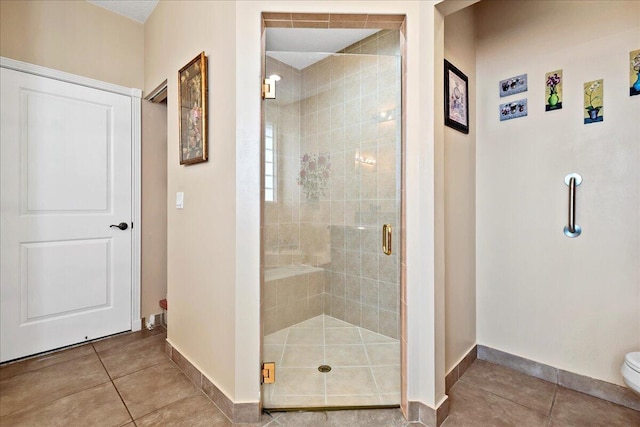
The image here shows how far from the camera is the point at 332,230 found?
2.06 m

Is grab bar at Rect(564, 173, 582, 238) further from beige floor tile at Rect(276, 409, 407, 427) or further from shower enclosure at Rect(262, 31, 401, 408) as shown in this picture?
beige floor tile at Rect(276, 409, 407, 427)

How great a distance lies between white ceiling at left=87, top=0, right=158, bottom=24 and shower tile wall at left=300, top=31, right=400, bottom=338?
5.28ft

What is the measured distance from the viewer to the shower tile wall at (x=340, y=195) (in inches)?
70.6

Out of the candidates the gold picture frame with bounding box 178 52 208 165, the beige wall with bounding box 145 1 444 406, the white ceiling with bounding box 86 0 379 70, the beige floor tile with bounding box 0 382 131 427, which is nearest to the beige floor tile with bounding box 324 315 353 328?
the beige wall with bounding box 145 1 444 406

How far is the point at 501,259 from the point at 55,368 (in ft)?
10.6

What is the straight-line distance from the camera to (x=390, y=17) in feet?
5.08

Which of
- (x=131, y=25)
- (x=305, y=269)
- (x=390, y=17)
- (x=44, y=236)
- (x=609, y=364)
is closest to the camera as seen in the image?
(x=390, y=17)

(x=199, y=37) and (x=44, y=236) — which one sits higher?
(x=199, y=37)

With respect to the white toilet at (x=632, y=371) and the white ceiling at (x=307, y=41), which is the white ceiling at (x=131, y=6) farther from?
the white toilet at (x=632, y=371)

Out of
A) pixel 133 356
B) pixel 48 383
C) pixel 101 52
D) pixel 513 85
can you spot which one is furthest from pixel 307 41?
pixel 48 383

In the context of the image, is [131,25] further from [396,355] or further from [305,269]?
[396,355]

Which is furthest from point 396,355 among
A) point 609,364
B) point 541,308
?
point 609,364

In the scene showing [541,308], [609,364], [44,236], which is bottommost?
[609,364]

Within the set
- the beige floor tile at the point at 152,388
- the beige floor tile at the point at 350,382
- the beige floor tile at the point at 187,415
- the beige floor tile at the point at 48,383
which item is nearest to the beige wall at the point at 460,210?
the beige floor tile at the point at 350,382
